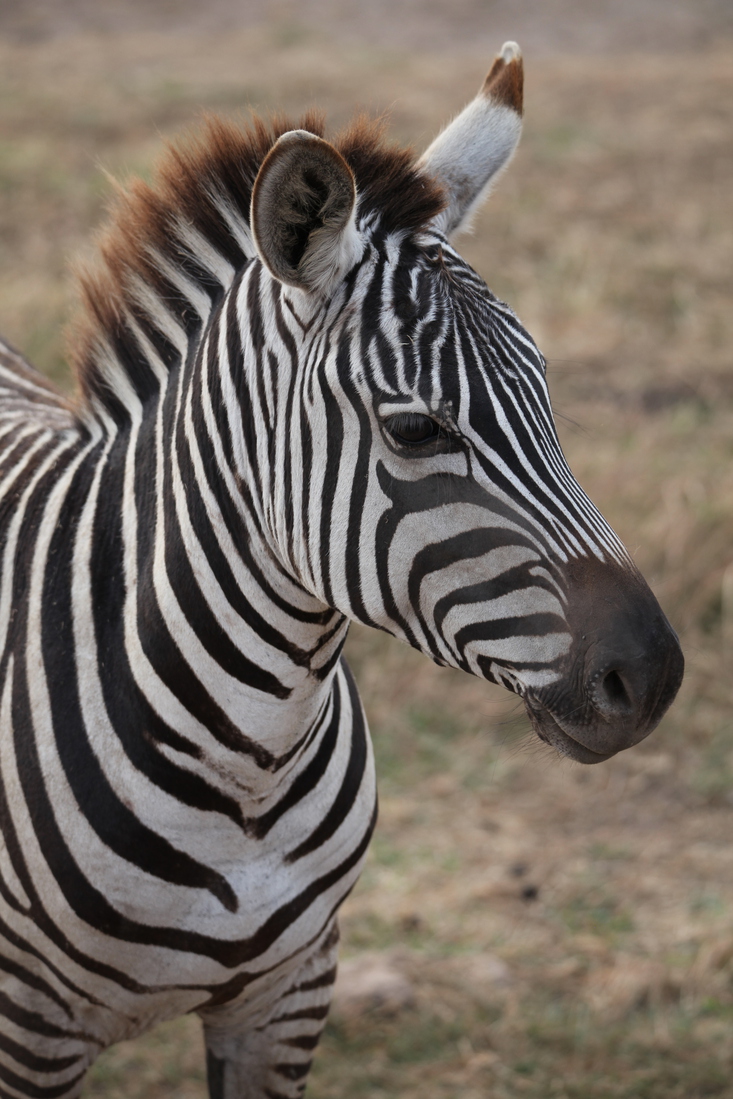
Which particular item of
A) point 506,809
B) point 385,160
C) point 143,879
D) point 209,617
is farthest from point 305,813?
point 506,809

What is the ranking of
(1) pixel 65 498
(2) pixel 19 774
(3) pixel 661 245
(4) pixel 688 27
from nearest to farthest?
(2) pixel 19 774 → (1) pixel 65 498 → (3) pixel 661 245 → (4) pixel 688 27

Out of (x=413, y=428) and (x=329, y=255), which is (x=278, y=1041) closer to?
(x=413, y=428)

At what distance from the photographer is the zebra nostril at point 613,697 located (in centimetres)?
180

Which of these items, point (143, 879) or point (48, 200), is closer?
point (143, 879)

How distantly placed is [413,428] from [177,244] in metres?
0.81

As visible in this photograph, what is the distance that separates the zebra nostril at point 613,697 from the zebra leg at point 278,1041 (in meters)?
1.20

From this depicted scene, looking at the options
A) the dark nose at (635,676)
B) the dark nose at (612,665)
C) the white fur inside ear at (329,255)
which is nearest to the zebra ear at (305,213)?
the white fur inside ear at (329,255)

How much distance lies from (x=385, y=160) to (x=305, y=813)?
1393 mm

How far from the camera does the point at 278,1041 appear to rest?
2680mm

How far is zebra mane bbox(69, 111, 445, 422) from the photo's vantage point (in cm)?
211

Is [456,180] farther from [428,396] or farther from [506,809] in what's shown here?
[506,809]

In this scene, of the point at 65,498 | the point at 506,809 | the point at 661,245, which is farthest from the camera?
the point at 661,245

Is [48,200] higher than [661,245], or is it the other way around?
[661,245]

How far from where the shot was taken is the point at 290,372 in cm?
199
